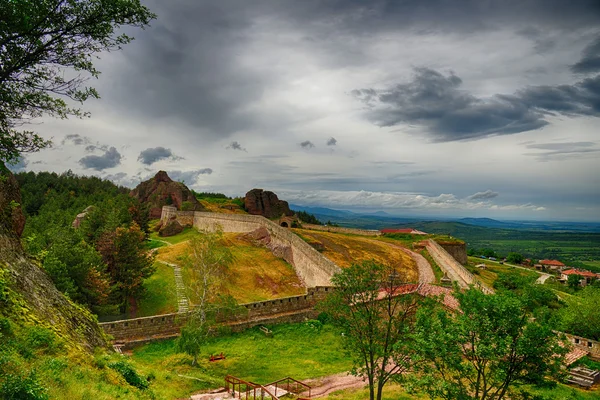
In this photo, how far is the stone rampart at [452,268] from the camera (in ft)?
116

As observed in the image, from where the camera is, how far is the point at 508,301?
1247cm

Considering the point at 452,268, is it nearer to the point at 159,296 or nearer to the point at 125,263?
the point at 159,296

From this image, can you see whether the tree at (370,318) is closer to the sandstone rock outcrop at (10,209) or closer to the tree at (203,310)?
the tree at (203,310)

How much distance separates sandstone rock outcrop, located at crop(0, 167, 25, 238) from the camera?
46.7 feet

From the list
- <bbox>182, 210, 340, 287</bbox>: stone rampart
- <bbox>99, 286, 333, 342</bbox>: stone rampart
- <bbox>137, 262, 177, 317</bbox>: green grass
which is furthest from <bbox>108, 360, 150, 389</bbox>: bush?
<bbox>182, 210, 340, 287</bbox>: stone rampart

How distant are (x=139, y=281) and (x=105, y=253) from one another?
429 cm

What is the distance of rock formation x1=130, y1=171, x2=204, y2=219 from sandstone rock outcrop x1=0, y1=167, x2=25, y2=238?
55842 mm

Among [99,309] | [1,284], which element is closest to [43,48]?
[1,284]

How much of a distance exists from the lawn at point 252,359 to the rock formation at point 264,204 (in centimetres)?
5397

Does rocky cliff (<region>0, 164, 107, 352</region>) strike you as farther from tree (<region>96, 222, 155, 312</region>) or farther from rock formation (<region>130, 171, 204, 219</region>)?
rock formation (<region>130, 171, 204, 219</region>)

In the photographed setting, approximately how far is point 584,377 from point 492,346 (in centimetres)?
1515

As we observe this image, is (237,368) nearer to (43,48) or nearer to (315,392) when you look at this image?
(315,392)

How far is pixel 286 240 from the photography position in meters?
45.8

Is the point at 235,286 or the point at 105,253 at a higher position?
the point at 105,253
